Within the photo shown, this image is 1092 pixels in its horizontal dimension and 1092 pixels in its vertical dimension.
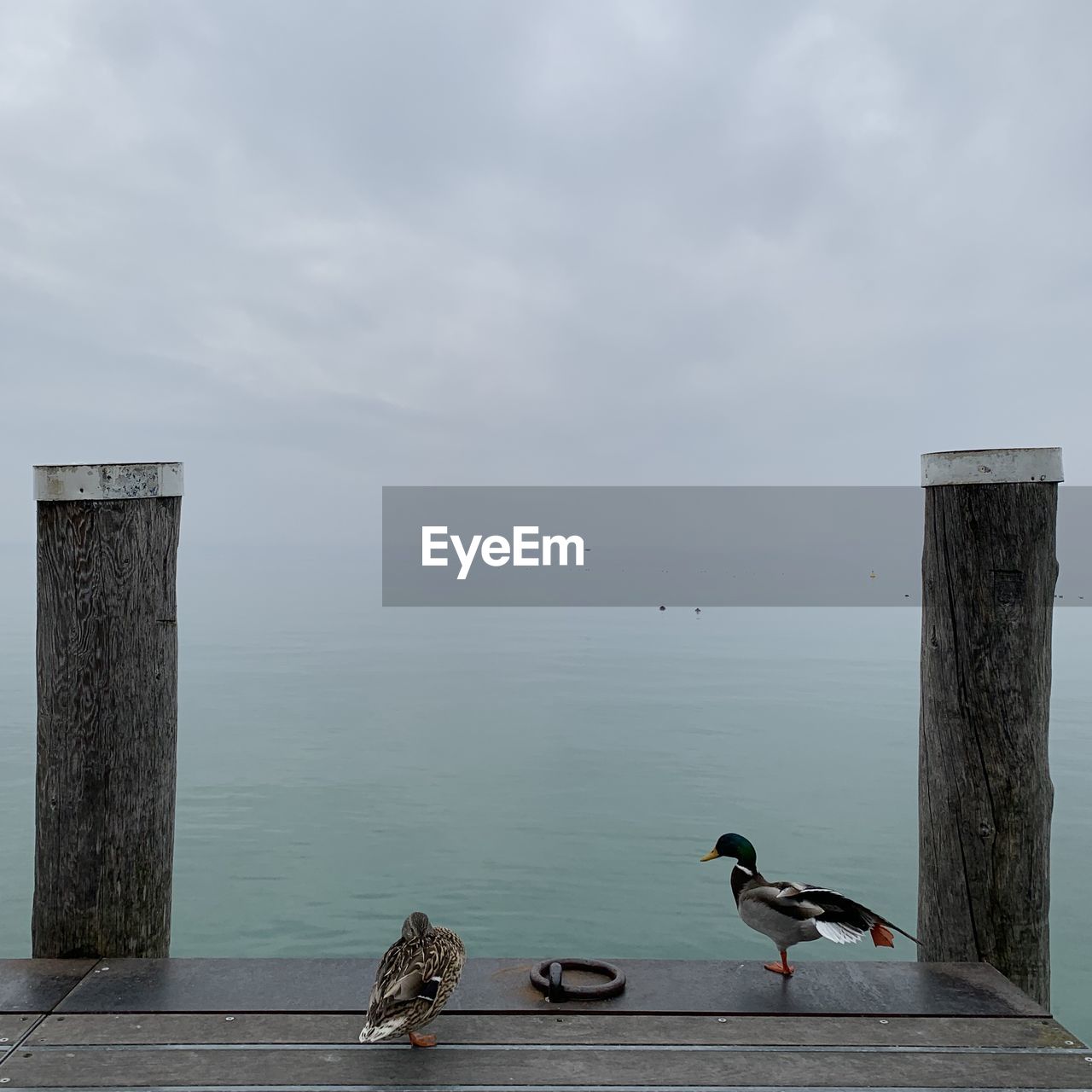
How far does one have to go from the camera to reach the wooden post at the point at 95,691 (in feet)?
13.8

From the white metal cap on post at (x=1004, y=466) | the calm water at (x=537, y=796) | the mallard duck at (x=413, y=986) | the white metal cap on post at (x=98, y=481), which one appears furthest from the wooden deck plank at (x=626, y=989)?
the calm water at (x=537, y=796)

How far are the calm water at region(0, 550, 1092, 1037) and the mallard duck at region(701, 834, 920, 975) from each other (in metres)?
3.38

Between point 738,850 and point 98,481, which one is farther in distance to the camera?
point 738,850

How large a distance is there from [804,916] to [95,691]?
2.78m

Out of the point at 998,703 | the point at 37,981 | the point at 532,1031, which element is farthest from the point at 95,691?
the point at 998,703

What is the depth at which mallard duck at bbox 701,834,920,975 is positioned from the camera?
13.5 feet

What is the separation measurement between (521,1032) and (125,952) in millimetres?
1662

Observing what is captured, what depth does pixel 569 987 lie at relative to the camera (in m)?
3.85

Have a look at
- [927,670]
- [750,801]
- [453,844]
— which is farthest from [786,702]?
[927,670]

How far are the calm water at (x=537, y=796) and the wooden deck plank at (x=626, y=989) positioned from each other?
3.38 m

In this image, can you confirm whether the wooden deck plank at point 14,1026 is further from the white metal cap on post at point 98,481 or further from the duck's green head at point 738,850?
the duck's green head at point 738,850

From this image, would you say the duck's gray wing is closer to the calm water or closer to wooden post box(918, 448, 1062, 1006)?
wooden post box(918, 448, 1062, 1006)

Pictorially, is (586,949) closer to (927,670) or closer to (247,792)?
(927,670)

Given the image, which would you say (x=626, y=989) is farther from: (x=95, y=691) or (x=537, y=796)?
(x=537, y=796)
